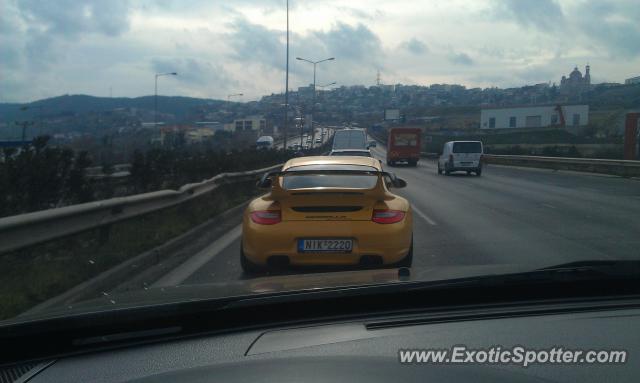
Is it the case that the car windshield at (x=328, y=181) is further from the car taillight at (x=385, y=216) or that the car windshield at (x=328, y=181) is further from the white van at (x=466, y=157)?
the white van at (x=466, y=157)

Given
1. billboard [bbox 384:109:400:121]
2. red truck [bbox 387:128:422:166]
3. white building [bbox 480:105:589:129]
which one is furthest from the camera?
billboard [bbox 384:109:400:121]

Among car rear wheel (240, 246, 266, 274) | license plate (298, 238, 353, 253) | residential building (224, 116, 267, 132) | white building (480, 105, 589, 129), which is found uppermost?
white building (480, 105, 589, 129)

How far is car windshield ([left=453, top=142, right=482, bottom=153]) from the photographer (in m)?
34.8

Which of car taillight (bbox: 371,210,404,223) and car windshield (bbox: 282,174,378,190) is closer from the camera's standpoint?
car taillight (bbox: 371,210,404,223)

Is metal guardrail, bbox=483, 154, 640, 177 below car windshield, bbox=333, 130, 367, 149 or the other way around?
below

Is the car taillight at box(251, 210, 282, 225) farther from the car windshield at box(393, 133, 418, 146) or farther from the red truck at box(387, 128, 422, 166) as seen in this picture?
the car windshield at box(393, 133, 418, 146)

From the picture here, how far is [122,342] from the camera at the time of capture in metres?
3.30

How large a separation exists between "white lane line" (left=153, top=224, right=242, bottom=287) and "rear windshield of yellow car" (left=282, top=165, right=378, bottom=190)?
1.73 meters

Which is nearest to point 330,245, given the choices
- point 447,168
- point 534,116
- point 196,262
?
point 196,262

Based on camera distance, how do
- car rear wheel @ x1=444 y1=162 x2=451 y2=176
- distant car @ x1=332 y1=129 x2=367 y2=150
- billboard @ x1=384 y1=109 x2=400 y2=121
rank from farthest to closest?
billboard @ x1=384 y1=109 x2=400 y2=121 → distant car @ x1=332 y1=129 x2=367 y2=150 → car rear wheel @ x1=444 y1=162 x2=451 y2=176

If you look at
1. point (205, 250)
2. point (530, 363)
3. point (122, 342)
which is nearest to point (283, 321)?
point (122, 342)

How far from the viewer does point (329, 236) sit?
23.5 feet

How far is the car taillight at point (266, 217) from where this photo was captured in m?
7.35

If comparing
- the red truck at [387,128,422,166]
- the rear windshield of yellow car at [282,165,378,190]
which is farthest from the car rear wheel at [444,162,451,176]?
the rear windshield of yellow car at [282,165,378,190]
